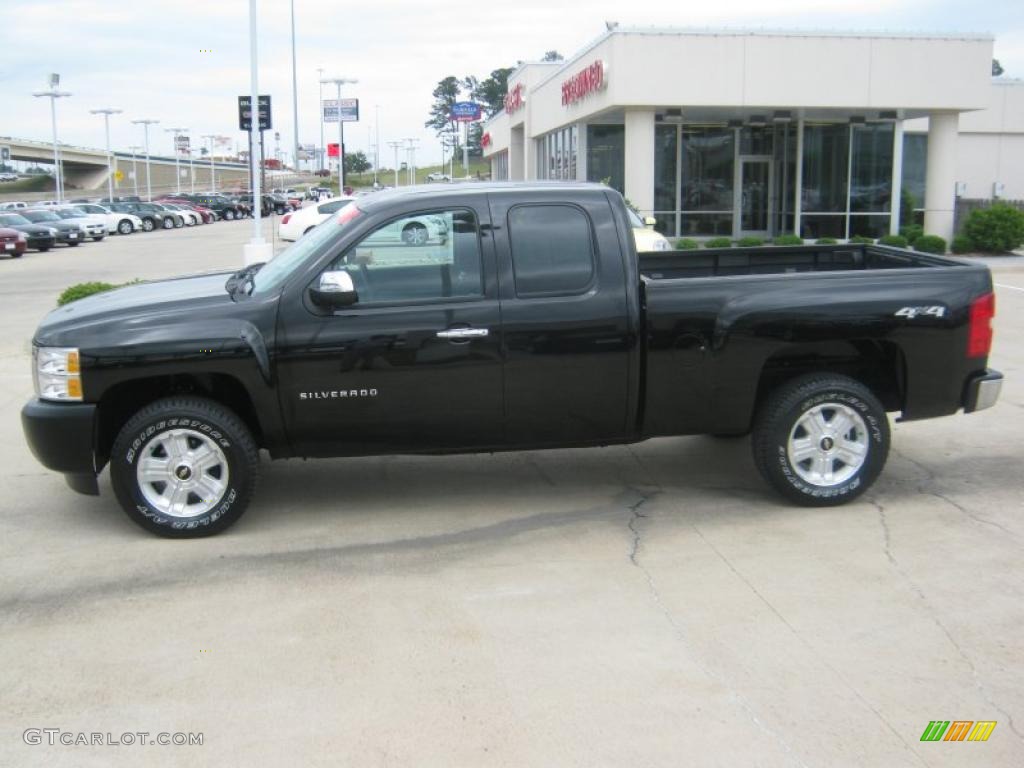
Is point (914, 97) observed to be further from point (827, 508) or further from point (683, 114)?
point (827, 508)

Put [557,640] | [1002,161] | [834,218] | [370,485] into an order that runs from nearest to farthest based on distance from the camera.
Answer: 1. [557,640]
2. [370,485]
3. [834,218]
4. [1002,161]

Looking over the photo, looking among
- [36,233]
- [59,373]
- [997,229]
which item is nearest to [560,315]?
[59,373]

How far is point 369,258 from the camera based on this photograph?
6.16m

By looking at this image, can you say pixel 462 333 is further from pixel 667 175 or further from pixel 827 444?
pixel 667 175

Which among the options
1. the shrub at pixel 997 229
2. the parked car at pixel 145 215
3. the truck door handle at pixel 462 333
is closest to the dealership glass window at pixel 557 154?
the shrub at pixel 997 229

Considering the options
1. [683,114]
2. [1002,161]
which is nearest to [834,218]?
[683,114]

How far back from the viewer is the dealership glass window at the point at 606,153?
108 ft

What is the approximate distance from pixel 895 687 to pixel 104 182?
6037 inches

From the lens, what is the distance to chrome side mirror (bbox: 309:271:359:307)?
5895 mm

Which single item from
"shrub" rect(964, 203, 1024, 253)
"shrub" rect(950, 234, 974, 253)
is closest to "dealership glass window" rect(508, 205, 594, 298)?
"shrub" rect(964, 203, 1024, 253)

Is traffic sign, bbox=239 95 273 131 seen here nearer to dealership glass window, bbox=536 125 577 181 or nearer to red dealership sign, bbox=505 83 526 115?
dealership glass window, bbox=536 125 577 181

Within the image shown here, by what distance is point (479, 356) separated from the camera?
610 centimetres

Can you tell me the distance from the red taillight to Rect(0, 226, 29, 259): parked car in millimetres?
34700

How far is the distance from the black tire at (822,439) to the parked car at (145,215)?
5641cm
